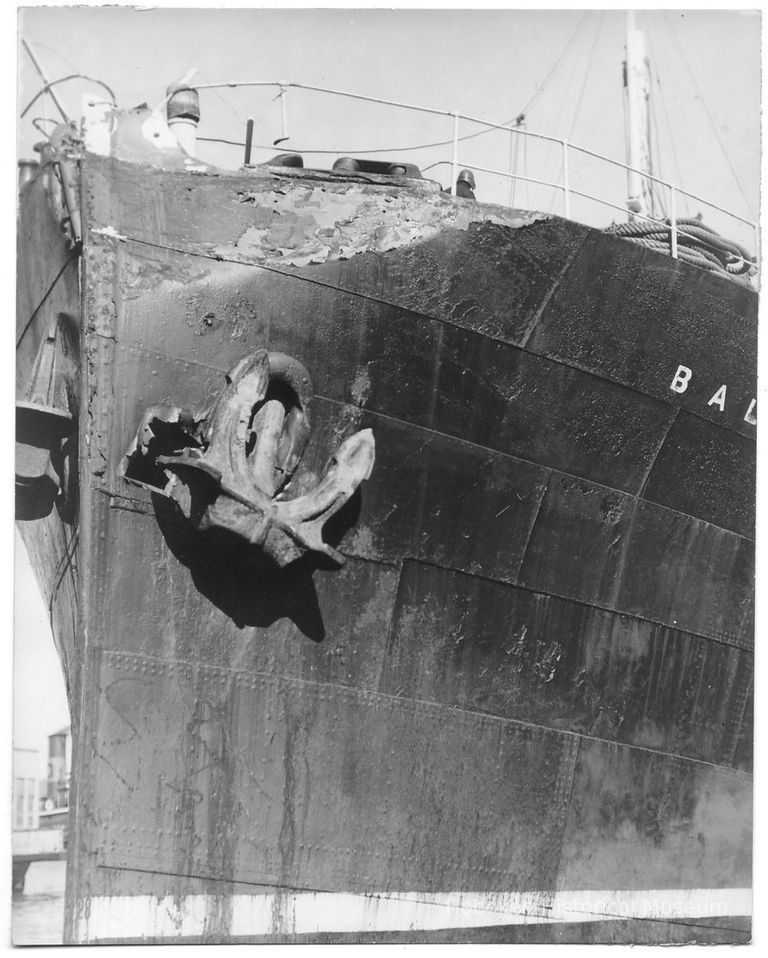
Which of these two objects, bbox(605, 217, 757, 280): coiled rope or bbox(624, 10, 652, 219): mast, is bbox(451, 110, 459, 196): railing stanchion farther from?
bbox(624, 10, 652, 219): mast

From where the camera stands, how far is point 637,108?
1338 cm

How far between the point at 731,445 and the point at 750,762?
255 centimetres

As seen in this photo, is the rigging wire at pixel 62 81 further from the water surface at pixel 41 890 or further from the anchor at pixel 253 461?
the water surface at pixel 41 890

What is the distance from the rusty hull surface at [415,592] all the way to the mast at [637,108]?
487 cm

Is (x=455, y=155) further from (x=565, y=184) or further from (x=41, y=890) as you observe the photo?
(x=41, y=890)

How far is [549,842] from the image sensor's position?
307 inches

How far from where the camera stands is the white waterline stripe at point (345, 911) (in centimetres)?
662

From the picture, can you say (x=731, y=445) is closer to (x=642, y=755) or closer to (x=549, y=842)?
(x=642, y=755)

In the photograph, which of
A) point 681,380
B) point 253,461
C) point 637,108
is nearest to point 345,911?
point 253,461

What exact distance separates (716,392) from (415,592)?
3173 mm

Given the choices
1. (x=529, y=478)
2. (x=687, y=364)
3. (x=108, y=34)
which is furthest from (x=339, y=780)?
(x=108, y=34)

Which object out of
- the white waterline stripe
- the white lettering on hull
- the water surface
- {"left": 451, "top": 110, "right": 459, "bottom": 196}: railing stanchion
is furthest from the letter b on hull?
the water surface

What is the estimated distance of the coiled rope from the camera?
9.13m

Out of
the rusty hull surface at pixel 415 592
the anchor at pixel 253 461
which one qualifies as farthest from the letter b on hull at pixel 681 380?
the anchor at pixel 253 461
